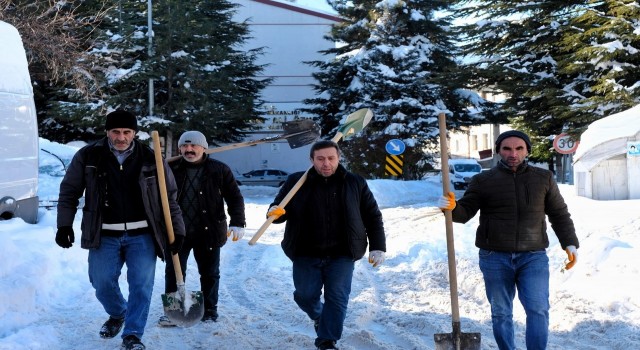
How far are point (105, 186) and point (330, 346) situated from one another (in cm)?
198

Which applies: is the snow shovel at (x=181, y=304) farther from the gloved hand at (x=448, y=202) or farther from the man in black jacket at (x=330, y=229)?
the gloved hand at (x=448, y=202)

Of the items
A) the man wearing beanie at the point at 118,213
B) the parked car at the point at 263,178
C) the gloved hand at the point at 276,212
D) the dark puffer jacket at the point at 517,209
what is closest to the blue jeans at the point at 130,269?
the man wearing beanie at the point at 118,213

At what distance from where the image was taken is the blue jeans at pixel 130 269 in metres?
5.54

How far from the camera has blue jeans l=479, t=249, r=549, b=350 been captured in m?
5.08

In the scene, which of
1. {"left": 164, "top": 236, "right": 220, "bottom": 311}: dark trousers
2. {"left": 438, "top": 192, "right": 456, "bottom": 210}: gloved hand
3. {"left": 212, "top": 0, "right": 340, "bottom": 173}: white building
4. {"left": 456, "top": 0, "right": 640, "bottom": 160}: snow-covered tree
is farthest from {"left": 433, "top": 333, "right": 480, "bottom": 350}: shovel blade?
{"left": 212, "top": 0, "right": 340, "bottom": 173}: white building

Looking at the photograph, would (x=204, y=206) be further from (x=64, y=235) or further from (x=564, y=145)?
(x=564, y=145)

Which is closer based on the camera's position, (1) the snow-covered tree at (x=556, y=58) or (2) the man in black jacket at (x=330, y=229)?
(2) the man in black jacket at (x=330, y=229)

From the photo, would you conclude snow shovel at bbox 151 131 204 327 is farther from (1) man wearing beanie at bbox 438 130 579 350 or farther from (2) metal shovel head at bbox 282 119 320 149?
(2) metal shovel head at bbox 282 119 320 149

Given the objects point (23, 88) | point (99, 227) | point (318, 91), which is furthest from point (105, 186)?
point (318, 91)

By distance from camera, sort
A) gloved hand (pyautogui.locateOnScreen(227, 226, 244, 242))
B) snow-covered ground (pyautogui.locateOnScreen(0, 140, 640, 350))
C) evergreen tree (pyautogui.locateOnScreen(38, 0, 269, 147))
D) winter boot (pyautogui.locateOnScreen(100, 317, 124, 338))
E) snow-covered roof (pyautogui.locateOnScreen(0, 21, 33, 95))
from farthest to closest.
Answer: evergreen tree (pyautogui.locateOnScreen(38, 0, 269, 147)), snow-covered roof (pyautogui.locateOnScreen(0, 21, 33, 95)), gloved hand (pyautogui.locateOnScreen(227, 226, 244, 242)), snow-covered ground (pyautogui.locateOnScreen(0, 140, 640, 350)), winter boot (pyautogui.locateOnScreen(100, 317, 124, 338))

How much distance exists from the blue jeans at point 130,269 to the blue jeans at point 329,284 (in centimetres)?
110

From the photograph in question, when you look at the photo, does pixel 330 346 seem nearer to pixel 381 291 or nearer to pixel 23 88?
pixel 381 291

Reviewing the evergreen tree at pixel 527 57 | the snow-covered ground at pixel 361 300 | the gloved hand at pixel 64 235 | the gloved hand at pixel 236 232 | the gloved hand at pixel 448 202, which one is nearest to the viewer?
the gloved hand at pixel 448 202

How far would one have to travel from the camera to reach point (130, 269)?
5.62 meters
